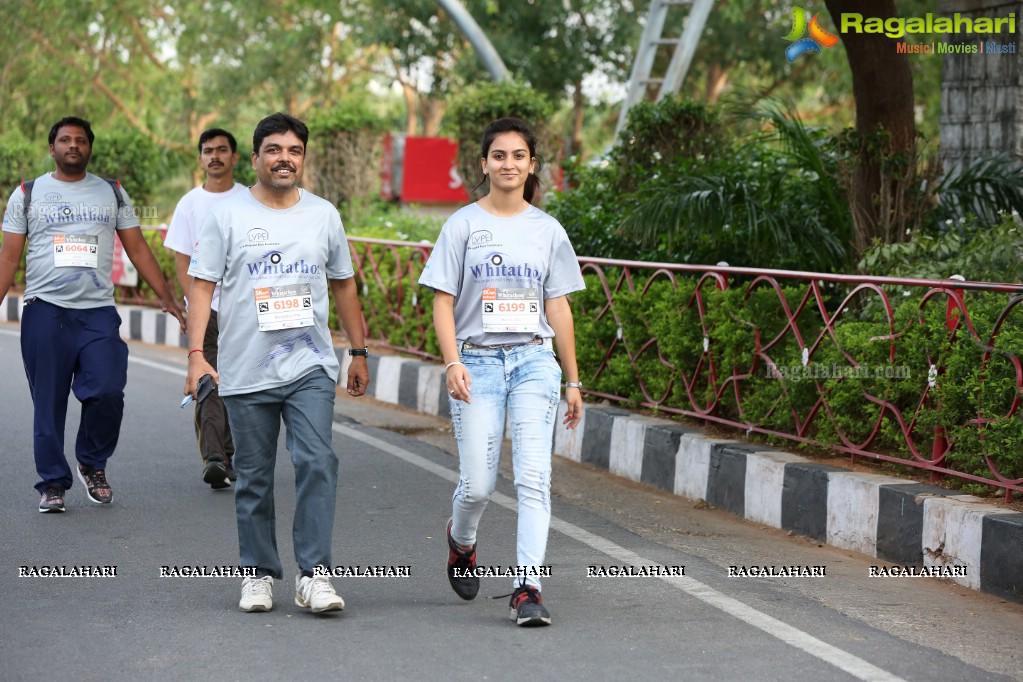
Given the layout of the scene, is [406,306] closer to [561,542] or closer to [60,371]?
[60,371]

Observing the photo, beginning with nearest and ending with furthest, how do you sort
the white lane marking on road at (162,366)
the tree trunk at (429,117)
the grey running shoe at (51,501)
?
the grey running shoe at (51,501) < the white lane marking on road at (162,366) < the tree trunk at (429,117)

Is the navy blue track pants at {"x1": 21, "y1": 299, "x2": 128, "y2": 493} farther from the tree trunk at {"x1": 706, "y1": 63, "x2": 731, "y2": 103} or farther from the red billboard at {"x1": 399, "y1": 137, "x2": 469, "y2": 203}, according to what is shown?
the tree trunk at {"x1": 706, "y1": 63, "x2": 731, "y2": 103}

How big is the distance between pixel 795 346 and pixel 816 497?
3.76 ft

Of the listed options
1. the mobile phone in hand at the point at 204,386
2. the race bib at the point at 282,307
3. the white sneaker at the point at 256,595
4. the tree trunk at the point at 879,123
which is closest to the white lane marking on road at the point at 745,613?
the white sneaker at the point at 256,595

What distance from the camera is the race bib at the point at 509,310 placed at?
5.28 metres

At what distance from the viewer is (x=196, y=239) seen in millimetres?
7980

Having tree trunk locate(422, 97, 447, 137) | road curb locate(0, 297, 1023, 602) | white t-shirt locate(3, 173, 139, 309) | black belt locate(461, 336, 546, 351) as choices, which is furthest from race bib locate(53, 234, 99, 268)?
tree trunk locate(422, 97, 447, 137)

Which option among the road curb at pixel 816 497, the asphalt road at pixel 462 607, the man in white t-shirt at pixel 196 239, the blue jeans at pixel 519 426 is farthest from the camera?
the man in white t-shirt at pixel 196 239

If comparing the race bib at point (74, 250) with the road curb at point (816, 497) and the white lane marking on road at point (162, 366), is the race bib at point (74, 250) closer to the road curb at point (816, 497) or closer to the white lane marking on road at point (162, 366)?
the road curb at point (816, 497)

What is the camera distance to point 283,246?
5379mm

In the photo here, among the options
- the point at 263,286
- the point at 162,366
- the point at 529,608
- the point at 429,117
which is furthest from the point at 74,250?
the point at 429,117

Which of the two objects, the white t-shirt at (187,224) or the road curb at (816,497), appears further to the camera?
the white t-shirt at (187,224)

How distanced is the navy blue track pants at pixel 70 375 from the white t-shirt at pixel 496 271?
261cm

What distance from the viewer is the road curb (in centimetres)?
598
